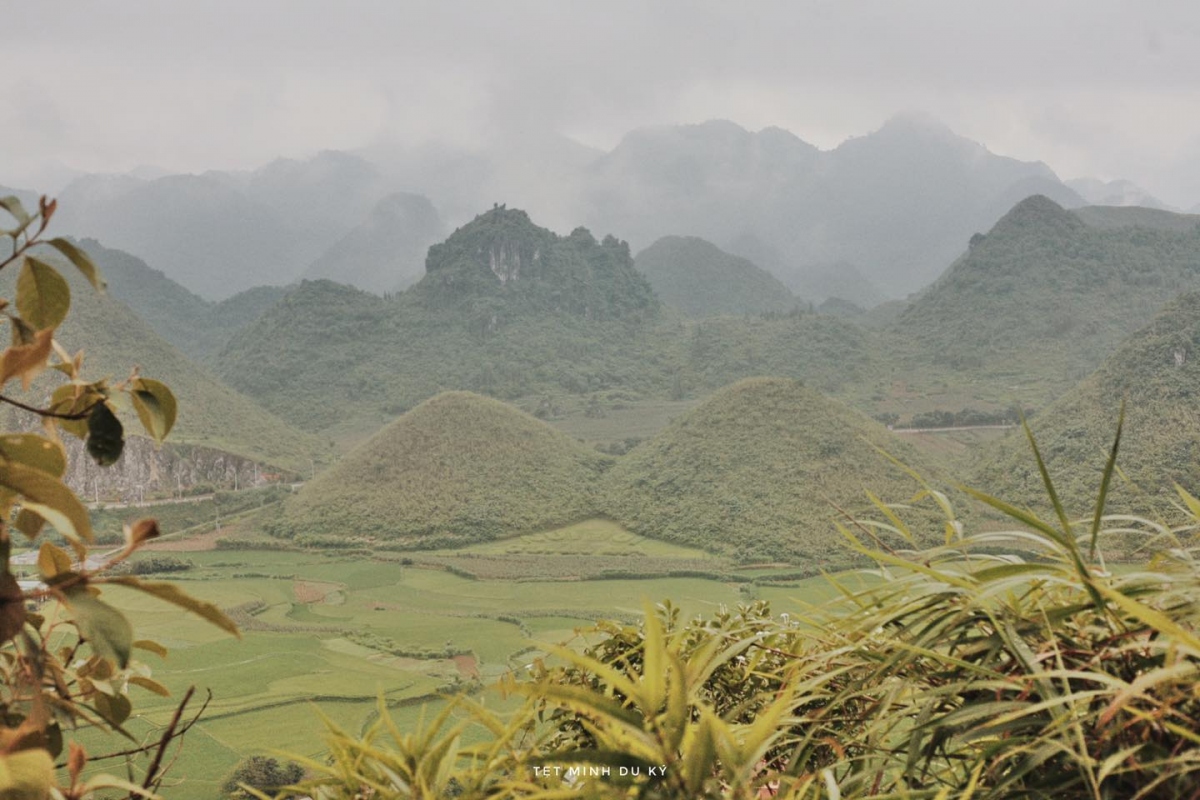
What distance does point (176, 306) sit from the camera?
7825 cm

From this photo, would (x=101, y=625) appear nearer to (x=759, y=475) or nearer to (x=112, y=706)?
(x=112, y=706)

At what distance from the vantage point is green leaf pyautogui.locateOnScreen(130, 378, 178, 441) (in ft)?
2.38

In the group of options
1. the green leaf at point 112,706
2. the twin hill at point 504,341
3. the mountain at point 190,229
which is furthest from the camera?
the mountain at point 190,229

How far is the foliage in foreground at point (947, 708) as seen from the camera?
0.63 m

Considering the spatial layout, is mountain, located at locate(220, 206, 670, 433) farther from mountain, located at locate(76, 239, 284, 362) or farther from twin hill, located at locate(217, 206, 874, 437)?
mountain, located at locate(76, 239, 284, 362)

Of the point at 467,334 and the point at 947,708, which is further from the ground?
→ the point at 467,334

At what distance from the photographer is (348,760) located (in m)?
0.80

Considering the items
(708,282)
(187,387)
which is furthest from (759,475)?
(708,282)

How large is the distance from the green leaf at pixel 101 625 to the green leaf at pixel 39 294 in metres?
0.29

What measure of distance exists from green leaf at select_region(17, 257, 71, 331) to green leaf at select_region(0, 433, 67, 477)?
178mm

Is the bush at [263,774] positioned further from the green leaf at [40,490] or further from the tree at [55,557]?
the green leaf at [40,490]

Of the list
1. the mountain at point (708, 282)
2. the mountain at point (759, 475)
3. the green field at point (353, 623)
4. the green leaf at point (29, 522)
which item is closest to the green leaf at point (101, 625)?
the green leaf at point (29, 522)

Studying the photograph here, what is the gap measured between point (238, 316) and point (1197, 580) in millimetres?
85621

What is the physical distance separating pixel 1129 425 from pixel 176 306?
2996 inches
